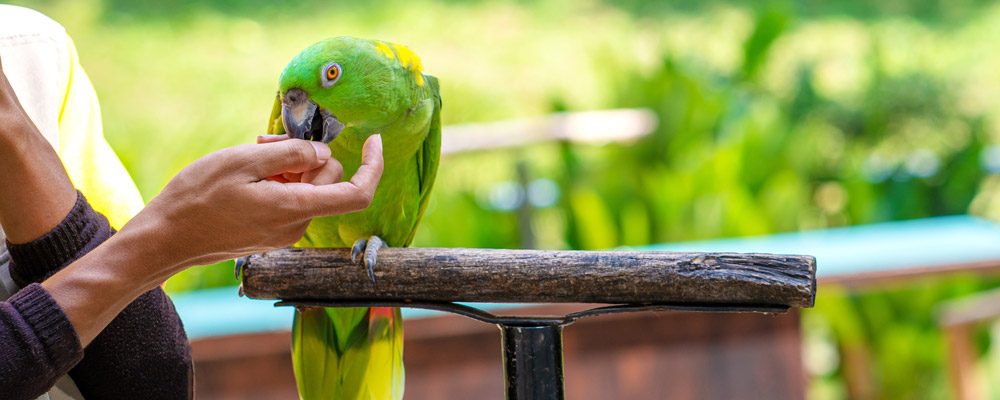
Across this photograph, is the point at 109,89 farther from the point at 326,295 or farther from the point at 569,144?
the point at 326,295

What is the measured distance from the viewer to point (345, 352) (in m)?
1.24

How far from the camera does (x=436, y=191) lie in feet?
11.5

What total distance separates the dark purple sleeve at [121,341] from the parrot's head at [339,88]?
0.85 feet

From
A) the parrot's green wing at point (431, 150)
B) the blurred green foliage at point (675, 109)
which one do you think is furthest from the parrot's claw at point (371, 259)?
the blurred green foliage at point (675, 109)

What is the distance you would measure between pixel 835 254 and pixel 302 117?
1.86 metres

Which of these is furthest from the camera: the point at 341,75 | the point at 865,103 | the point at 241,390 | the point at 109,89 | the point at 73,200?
the point at 109,89

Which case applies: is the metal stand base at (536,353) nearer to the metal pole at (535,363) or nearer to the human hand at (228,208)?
the metal pole at (535,363)

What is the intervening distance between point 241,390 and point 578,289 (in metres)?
1.62

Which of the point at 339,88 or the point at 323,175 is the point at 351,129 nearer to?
the point at 339,88

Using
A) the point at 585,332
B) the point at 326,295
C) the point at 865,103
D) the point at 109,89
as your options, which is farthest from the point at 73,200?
the point at 109,89

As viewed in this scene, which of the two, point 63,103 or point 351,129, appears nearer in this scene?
point 63,103

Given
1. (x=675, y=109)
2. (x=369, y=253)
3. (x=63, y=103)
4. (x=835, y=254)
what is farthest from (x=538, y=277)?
(x=675, y=109)

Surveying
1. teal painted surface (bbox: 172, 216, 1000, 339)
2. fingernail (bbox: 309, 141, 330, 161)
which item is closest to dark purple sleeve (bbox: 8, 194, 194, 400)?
fingernail (bbox: 309, 141, 330, 161)

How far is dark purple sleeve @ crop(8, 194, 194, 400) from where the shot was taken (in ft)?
3.12
